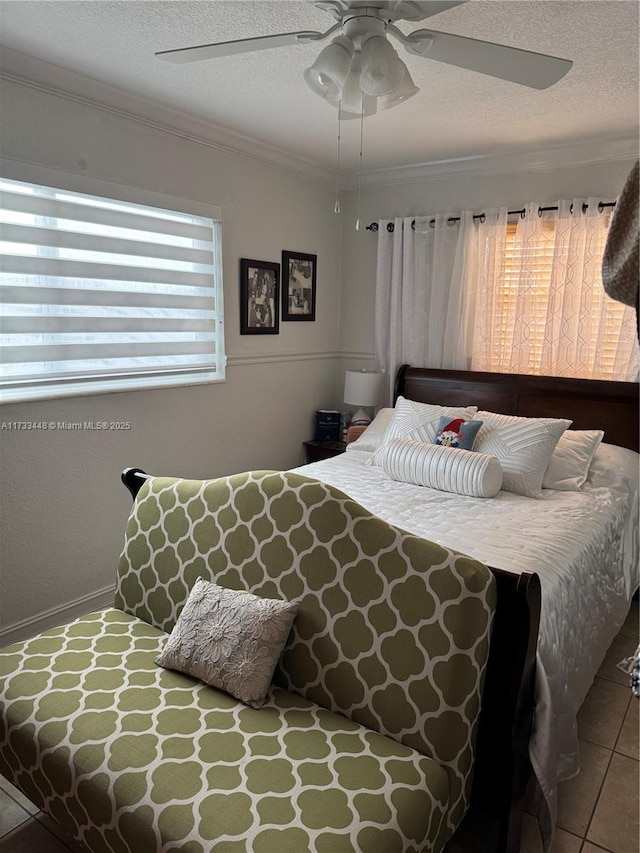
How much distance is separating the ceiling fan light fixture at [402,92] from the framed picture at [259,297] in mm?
1873

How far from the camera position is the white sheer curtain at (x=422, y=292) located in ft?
12.4

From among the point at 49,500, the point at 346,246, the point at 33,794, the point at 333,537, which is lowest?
the point at 33,794

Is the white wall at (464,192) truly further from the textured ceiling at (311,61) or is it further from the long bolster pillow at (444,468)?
the long bolster pillow at (444,468)

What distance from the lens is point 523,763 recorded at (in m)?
1.57

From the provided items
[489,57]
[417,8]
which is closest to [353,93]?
[417,8]

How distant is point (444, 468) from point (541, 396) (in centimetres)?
100

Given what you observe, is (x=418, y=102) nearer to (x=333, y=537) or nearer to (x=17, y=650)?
(x=333, y=537)

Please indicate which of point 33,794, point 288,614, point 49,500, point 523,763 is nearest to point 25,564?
point 49,500

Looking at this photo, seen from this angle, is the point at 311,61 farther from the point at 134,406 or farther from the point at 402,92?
the point at 134,406

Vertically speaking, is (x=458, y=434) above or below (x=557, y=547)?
above

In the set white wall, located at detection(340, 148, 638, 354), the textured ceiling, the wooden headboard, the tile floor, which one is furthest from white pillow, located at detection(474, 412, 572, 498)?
the textured ceiling

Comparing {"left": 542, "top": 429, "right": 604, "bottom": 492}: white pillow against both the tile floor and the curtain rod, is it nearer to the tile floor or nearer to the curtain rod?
the tile floor

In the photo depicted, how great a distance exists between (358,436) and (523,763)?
251 centimetres

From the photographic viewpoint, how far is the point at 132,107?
2762 millimetres
